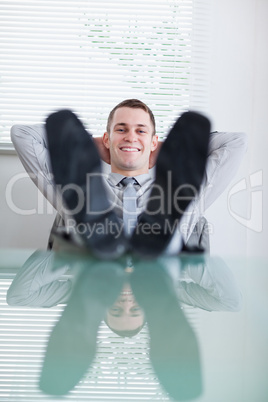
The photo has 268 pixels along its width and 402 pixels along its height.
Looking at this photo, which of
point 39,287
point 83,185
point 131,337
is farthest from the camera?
point 83,185

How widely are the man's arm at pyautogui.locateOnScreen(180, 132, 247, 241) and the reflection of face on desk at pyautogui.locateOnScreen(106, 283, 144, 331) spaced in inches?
34.5

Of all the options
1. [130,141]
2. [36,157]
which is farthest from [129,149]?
[36,157]

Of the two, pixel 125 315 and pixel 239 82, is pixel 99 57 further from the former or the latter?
pixel 125 315

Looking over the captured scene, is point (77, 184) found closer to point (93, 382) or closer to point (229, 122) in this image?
point (93, 382)

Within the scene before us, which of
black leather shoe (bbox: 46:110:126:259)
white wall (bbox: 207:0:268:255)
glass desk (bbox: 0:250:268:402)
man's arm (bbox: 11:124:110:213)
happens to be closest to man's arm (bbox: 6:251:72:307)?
glass desk (bbox: 0:250:268:402)

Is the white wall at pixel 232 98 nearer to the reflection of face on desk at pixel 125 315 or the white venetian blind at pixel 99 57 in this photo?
the white venetian blind at pixel 99 57

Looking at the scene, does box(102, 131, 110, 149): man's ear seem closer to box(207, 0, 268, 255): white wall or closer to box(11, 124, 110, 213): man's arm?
box(11, 124, 110, 213): man's arm

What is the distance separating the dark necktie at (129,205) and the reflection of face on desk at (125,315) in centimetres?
75

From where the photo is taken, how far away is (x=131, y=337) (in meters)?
0.65

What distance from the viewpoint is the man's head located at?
2016 mm

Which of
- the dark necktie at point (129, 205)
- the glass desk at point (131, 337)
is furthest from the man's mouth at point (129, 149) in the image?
the glass desk at point (131, 337)

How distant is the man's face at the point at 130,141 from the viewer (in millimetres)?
2016

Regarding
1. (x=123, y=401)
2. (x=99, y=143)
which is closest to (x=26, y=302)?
(x=123, y=401)

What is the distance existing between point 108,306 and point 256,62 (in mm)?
2677
